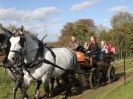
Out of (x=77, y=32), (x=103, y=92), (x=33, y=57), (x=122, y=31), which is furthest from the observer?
(x=122, y=31)

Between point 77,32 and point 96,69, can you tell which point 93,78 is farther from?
point 77,32

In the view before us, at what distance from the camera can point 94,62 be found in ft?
50.2

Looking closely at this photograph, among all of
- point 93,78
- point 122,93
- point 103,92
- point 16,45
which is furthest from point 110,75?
point 16,45

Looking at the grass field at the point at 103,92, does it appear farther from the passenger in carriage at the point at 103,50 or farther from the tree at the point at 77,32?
the tree at the point at 77,32

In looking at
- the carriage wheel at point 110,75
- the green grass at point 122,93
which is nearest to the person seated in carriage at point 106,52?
the carriage wheel at point 110,75

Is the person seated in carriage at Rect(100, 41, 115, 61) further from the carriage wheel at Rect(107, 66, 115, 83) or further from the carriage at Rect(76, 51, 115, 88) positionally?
the carriage wheel at Rect(107, 66, 115, 83)

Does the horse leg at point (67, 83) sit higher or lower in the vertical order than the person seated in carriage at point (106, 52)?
lower

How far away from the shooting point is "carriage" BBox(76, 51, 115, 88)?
14.7 metres

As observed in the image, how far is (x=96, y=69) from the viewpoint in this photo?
15.2 metres

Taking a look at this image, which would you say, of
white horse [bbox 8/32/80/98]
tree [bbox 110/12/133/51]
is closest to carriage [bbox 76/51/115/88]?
white horse [bbox 8/32/80/98]

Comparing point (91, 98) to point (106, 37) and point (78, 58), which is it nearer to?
point (78, 58)

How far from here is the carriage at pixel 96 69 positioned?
1471 centimetres

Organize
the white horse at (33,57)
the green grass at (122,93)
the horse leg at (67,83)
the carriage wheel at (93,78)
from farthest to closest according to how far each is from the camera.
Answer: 1. the carriage wheel at (93,78)
2. the horse leg at (67,83)
3. the green grass at (122,93)
4. the white horse at (33,57)

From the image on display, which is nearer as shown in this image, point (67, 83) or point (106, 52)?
point (67, 83)
